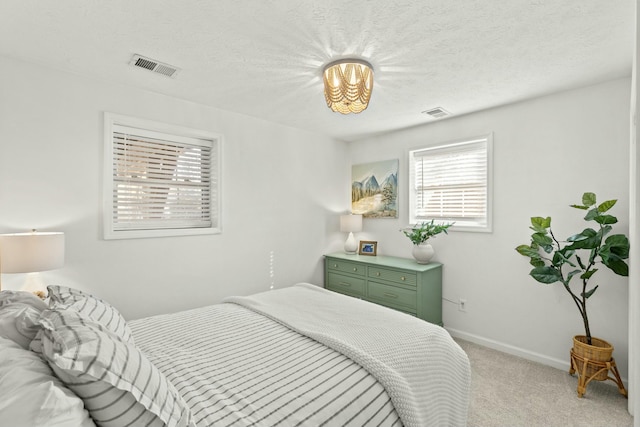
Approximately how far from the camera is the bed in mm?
848

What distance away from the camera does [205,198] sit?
10.9ft

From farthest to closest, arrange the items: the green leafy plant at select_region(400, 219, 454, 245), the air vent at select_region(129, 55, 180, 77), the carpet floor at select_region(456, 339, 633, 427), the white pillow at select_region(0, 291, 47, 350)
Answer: the green leafy plant at select_region(400, 219, 454, 245), the air vent at select_region(129, 55, 180, 77), the carpet floor at select_region(456, 339, 633, 427), the white pillow at select_region(0, 291, 47, 350)

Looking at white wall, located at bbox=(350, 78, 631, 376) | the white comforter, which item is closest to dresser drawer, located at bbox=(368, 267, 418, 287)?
white wall, located at bbox=(350, 78, 631, 376)

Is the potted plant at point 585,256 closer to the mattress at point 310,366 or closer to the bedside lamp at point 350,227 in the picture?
the mattress at point 310,366

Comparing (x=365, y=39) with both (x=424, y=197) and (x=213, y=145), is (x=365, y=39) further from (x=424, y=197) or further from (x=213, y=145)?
(x=424, y=197)

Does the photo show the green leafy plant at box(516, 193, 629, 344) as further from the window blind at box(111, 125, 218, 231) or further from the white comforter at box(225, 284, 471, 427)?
the window blind at box(111, 125, 218, 231)

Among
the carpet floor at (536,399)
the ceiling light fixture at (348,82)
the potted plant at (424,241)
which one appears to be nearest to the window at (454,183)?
the potted plant at (424,241)

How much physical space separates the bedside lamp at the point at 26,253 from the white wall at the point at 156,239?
0.37 meters

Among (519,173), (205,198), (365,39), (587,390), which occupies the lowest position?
(587,390)

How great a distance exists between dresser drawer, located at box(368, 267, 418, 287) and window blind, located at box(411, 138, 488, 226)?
831 millimetres

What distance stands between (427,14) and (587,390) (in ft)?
9.73

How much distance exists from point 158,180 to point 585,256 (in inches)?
153

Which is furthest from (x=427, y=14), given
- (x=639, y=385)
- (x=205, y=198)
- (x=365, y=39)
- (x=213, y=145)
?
(x=205, y=198)

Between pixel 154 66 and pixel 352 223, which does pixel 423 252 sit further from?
pixel 154 66
